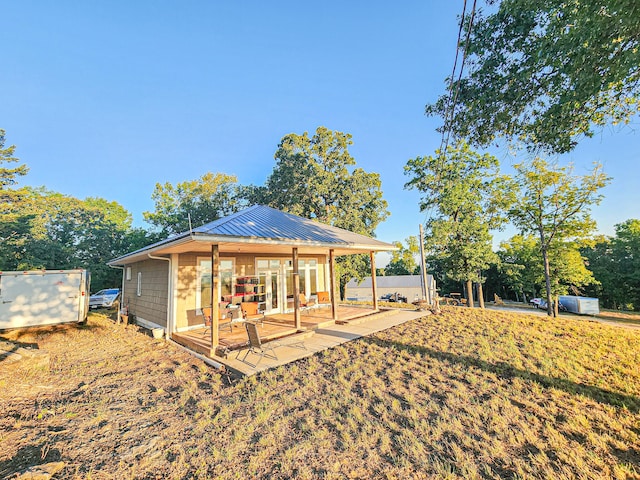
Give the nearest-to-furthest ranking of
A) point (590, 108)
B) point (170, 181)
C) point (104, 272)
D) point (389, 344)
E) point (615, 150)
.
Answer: point (590, 108)
point (615, 150)
point (389, 344)
point (104, 272)
point (170, 181)

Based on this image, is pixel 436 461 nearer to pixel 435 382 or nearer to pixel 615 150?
pixel 435 382

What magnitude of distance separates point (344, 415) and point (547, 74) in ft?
21.4

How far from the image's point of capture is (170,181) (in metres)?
27.7

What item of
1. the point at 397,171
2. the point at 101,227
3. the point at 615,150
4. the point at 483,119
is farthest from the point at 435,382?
the point at 101,227

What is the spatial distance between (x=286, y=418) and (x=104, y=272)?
2801cm

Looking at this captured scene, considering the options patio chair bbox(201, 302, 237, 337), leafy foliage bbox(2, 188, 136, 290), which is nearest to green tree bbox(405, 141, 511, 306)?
patio chair bbox(201, 302, 237, 337)

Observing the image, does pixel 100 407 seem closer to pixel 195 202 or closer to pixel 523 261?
pixel 195 202

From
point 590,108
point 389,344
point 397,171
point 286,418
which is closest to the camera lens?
point 286,418

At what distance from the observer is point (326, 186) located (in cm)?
2041

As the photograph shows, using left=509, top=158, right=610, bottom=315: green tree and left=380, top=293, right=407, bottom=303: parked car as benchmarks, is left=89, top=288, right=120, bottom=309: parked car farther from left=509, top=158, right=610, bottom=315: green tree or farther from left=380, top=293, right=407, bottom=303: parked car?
left=509, top=158, right=610, bottom=315: green tree

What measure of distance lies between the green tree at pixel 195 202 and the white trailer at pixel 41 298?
1465cm

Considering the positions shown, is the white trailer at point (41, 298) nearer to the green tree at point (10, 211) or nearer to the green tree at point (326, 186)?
the green tree at point (326, 186)

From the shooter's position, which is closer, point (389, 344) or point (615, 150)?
point (615, 150)

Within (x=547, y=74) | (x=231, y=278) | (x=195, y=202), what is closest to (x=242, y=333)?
(x=231, y=278)
